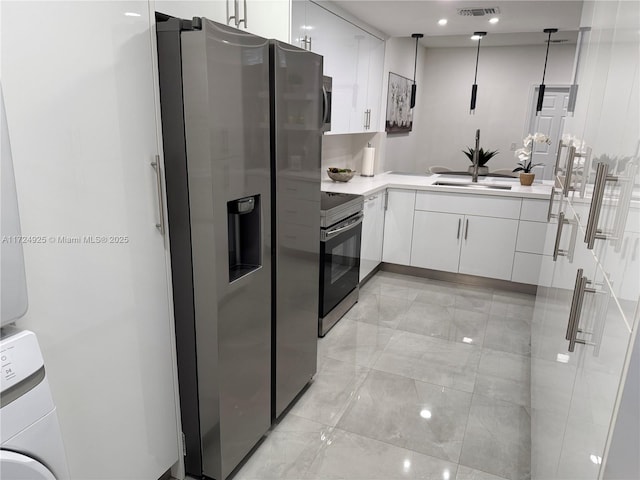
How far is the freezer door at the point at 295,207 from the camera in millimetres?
1854

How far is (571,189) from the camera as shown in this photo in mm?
1852

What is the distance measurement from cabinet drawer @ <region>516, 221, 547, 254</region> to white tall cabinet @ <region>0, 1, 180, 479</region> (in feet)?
10.2

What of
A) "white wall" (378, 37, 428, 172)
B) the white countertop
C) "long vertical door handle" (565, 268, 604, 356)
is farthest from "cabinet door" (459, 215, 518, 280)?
"long vertical door handle" (565, 268, 604, 356)

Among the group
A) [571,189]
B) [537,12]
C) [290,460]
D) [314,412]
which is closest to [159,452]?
[290,460]

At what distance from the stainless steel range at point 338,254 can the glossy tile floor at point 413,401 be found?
0.48 feet

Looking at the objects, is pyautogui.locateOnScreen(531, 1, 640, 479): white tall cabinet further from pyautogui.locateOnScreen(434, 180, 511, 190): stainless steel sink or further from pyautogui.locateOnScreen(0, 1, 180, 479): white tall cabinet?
pyautogui.locateOnScreen(434, 180, 511, 190): stainless steel sink

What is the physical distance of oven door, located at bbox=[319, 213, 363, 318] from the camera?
9.78 ft

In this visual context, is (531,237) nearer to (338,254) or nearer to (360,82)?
(338,254)

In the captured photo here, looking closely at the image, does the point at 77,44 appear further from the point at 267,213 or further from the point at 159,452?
the point at 159,452

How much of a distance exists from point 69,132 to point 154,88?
0.35m

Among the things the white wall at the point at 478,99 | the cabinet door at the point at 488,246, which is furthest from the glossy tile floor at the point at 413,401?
the white wall at the point at 478,99

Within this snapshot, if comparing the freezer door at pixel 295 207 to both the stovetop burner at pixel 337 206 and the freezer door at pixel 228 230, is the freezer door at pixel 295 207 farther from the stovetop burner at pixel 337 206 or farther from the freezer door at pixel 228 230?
the stovetop burner at pixel 337 206

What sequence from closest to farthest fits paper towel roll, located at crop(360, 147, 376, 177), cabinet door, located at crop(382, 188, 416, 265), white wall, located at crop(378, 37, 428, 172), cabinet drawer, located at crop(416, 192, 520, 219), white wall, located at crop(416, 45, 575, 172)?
cabinet drawer, located at crop(416, 192, 520, 219), cabinet door, located at crop(382, 188, 416, 265), paper towel roll, located at crop(360, 147, 376, 177), white wall, located at crop(378, 37, 428, 172), white wall, located at crop(416, 45, 575, 172)

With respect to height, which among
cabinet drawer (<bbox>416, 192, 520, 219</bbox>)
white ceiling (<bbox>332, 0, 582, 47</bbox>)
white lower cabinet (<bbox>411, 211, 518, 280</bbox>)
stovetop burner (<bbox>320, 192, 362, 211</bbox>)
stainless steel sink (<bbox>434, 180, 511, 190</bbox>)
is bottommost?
white lower cabinet (<bbox>411, 211, 518, 280</bbox>)
